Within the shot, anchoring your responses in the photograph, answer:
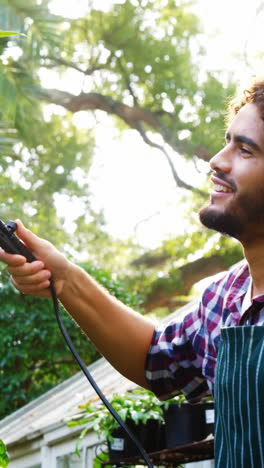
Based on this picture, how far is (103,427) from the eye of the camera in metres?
3.52

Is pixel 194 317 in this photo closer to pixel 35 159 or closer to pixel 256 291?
pixel 256 291

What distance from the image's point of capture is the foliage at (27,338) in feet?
24.1

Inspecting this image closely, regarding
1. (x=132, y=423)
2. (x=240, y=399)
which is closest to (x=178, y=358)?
(x=240, y=399)

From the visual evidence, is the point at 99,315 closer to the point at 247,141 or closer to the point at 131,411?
the point at 247,141

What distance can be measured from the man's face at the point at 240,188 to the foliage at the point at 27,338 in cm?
590

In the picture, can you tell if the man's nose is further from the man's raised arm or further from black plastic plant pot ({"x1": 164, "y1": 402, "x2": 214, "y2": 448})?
black plastic plant pot ({"x1": 164, "y1": 402, "x2": 214, "y2": 448})

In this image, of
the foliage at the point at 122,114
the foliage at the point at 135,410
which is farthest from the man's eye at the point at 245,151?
the foliage at the point at 122,114

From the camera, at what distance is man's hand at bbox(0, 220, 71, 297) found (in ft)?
4.28

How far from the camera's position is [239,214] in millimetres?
1396

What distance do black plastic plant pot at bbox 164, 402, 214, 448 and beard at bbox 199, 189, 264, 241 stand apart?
198 centimetres

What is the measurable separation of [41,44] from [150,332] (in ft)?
16.4

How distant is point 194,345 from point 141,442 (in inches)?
80.1

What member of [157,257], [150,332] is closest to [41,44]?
[150,332]

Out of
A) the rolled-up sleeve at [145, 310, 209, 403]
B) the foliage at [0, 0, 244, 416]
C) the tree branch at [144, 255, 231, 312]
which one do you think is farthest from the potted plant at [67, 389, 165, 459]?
the tree branch at [144, 255, 231, 312]
